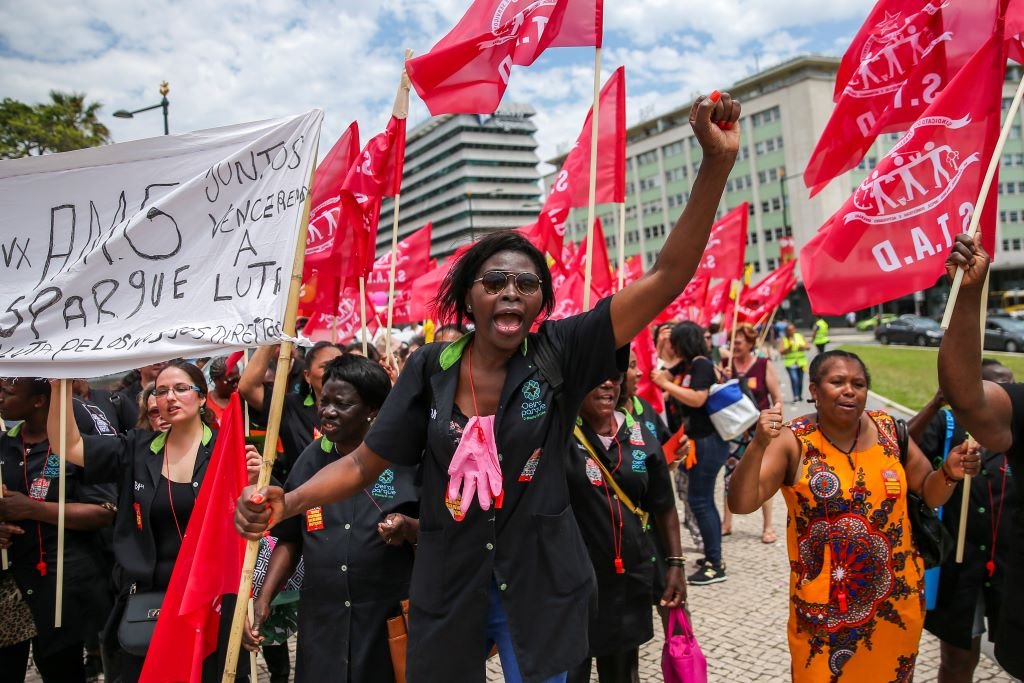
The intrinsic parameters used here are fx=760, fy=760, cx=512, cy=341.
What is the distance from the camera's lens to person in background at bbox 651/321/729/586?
6.05m

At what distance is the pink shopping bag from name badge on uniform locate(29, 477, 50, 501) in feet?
10.5

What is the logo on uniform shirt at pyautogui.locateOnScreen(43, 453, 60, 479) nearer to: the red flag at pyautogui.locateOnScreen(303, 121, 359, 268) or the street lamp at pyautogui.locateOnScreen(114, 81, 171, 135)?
the red flag at pyautogui.locateOnScreen(303, 121, 359, 268)

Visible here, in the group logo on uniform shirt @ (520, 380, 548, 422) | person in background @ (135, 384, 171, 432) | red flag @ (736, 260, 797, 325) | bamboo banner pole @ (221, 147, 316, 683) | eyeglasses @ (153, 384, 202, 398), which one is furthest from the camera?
red flag @ (736, 260, 797, 325)

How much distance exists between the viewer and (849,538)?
316 cm

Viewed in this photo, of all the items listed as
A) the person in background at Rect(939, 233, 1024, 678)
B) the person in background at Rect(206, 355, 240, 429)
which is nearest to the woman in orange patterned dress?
the person in background at Rect(939, 233, 1024, 678)

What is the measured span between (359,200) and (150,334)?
353cm

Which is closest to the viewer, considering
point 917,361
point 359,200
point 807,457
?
point 807,457

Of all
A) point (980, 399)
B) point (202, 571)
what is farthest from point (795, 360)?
point (202, 571)

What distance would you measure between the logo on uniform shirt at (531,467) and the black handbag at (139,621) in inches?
74.2

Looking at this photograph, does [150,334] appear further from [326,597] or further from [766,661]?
[766,661]

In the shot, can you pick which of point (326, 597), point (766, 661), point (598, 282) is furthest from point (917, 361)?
point (326, 597)

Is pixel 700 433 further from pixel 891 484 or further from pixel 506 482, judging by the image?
pixel 506 482

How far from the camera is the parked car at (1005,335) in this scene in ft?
97.9

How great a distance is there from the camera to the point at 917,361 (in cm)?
2683
